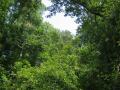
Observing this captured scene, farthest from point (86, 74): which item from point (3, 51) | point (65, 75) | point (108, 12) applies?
point (3, 51)

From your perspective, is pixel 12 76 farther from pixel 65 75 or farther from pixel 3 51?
pixel 65 75

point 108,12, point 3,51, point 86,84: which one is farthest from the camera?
point 3,51

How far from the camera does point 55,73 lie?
24.3 meters

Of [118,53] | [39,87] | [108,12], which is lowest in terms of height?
[39,87]

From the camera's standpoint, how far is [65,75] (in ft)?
78.9

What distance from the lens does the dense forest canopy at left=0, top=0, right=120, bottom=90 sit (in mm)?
15461

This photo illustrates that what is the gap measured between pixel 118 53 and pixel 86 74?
5617 mm

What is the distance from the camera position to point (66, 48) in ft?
102

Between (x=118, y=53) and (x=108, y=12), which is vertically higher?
(x=108, y=12)

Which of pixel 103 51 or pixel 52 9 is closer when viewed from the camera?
pixel 103 51

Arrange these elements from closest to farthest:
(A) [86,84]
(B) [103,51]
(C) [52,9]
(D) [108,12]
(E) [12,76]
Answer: (D) [108,12] < (B) [103,51] < (C) [52,9] < (A) [86,84] < (E) [12,76]

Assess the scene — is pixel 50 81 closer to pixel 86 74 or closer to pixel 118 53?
pixel 86 74

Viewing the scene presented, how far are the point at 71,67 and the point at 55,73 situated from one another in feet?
4.72

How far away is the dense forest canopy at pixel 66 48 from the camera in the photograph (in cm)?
1546
